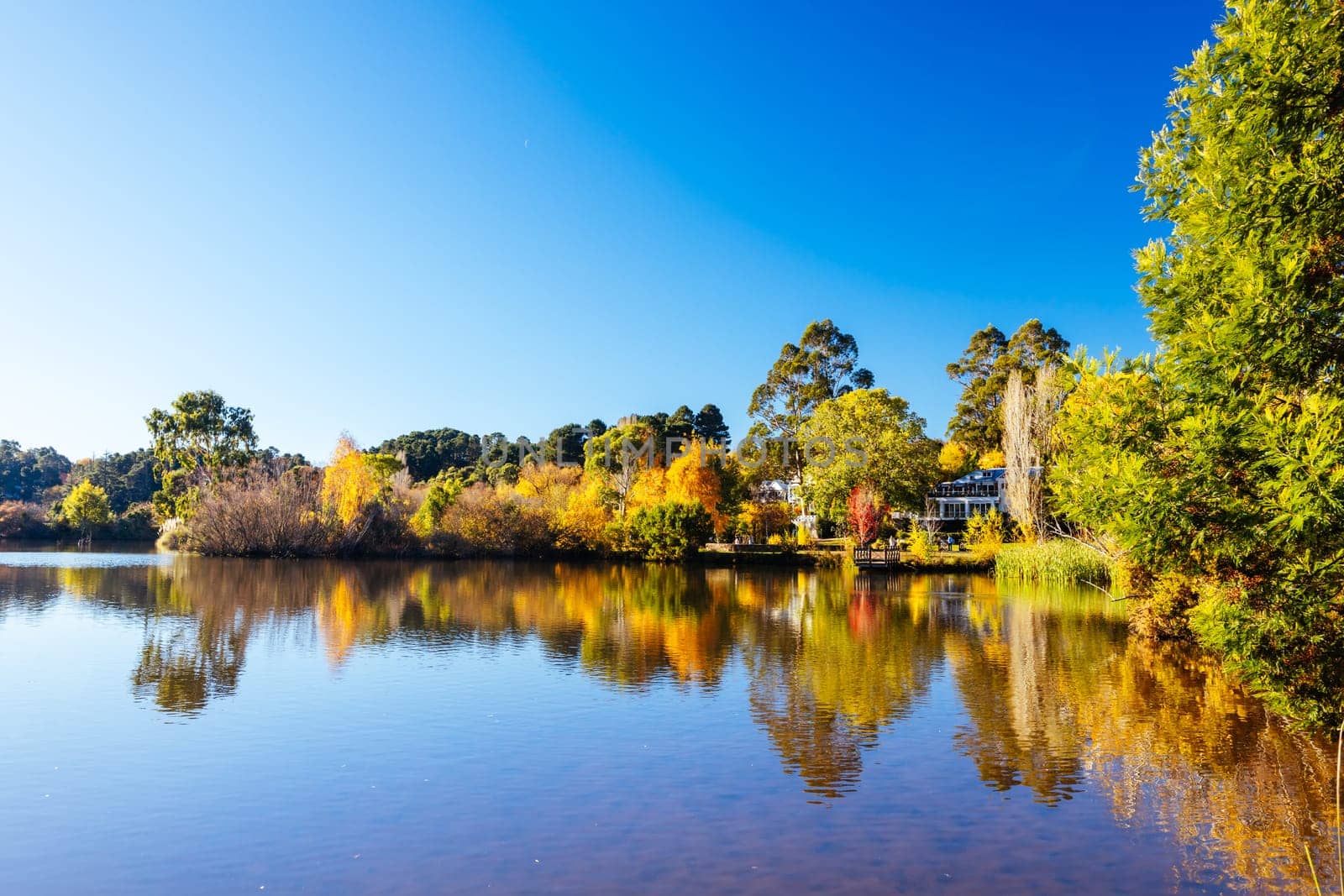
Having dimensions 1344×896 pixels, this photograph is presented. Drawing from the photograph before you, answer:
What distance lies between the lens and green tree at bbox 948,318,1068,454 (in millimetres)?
63188

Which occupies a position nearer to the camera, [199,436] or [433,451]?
[199,436]

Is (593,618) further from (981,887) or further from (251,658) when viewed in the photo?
(981,887)

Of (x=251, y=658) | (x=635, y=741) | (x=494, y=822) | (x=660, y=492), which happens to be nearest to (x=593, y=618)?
(x=251, y=658)

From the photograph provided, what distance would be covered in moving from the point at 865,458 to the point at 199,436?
48.4 metres

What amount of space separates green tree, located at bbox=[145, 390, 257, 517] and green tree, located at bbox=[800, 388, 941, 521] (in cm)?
4096

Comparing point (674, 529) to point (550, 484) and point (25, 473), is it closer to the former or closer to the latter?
point (550, 484)

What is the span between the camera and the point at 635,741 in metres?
12.0

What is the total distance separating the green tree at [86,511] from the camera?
231ft

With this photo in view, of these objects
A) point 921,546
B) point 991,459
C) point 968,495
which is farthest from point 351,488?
point 991,459

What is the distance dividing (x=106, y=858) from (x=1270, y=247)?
1356 cm

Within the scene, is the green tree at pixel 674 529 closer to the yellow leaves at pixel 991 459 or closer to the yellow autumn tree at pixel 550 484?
→ the yellow autumn tree at pixel 550 484

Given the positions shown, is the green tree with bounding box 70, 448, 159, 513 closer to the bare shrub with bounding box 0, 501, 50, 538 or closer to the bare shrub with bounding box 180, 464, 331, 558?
the bare shrub with bounding box 0, 501, 50, 538

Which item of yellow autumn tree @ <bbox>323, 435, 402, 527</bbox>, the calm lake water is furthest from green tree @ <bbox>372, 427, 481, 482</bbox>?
the calm lake water

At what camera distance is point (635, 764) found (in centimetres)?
1089
